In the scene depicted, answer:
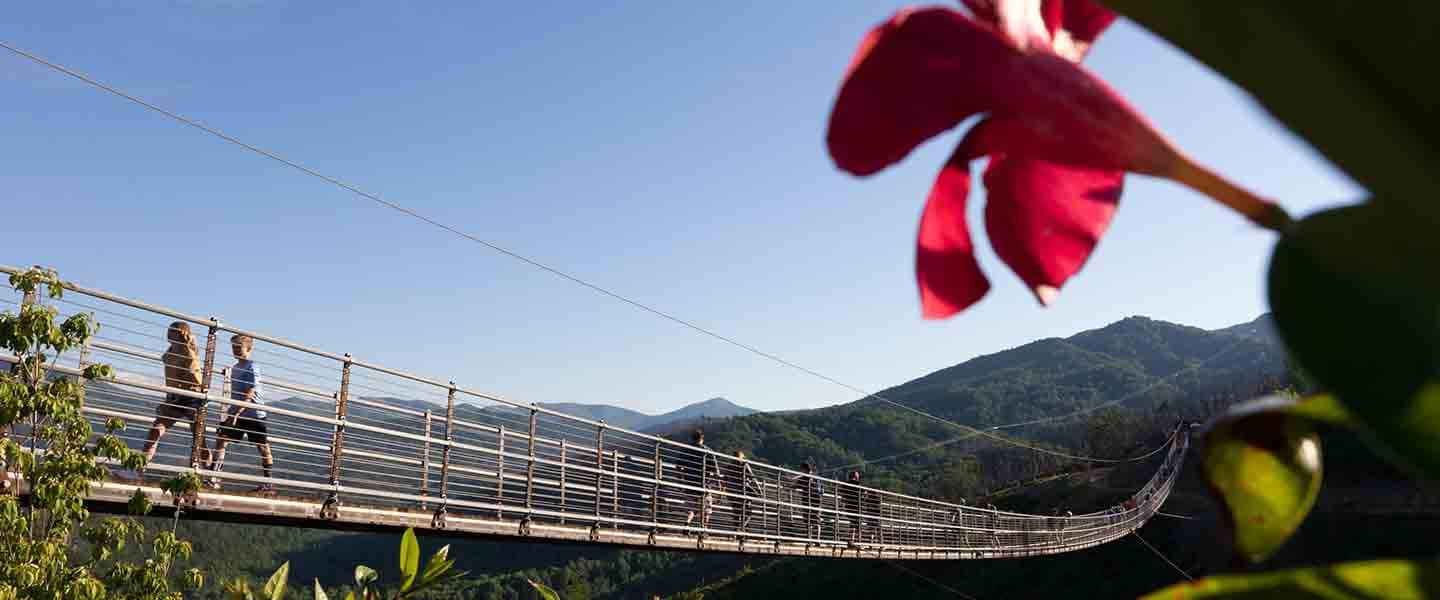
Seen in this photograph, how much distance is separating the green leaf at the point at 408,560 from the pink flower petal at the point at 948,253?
3.49ft

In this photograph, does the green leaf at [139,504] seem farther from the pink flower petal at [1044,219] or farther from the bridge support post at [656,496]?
the pink flower petal at [1044,219]

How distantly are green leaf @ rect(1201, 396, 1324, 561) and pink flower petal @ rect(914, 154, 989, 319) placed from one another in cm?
6

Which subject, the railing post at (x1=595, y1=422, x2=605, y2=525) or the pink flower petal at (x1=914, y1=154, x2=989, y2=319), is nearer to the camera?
the pink flower petal at (x1=914, y1=154, x2=989, y2=319)

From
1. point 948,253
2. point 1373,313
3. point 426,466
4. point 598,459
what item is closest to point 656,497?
point 598,459

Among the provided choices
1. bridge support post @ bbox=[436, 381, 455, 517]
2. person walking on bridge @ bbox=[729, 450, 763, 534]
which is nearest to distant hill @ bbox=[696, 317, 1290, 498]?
person walking on bridge @ bbox=[729, 450, 763, 534]

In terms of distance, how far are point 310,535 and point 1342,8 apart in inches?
3254

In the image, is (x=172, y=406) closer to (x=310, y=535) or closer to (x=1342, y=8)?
(x=1342, y=8)

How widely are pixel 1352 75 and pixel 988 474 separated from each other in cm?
5309

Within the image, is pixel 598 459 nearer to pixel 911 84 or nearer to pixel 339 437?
pixel 339 437

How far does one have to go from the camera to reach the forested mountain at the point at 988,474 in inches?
969

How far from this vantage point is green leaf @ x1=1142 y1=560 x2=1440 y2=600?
0.11 meters

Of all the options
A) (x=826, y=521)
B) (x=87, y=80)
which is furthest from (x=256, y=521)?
(x=826, y=521)

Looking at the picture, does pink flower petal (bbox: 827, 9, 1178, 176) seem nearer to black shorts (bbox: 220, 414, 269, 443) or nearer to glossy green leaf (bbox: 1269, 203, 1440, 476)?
glossy green leaf (bbox: 1269, 203, 1440, 476)

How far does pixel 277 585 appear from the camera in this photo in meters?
1.35
